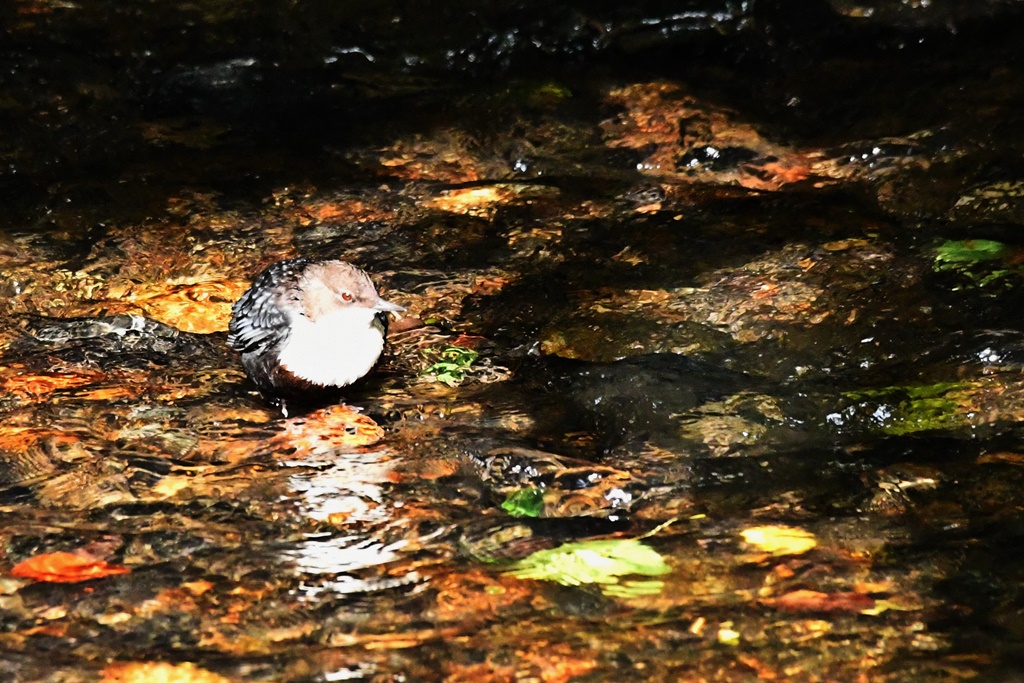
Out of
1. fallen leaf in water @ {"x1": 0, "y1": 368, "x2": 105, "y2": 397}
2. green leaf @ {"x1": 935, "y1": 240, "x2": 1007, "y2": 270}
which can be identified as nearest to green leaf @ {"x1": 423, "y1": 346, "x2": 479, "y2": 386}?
fallen leaf in water @ {"x1": 0, "y1": 368, "x2": 105, "y2": 397}

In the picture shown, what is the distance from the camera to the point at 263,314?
18.3ft

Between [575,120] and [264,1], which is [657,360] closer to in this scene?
[575,120]

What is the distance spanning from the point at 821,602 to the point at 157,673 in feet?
7.16

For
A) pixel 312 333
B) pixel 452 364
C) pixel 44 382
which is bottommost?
pixel 452 364

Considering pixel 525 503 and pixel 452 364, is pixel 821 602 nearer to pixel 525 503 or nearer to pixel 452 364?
pixel 525 503

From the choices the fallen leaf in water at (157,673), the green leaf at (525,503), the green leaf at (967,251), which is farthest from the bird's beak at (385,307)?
the green leaf at (967,251)

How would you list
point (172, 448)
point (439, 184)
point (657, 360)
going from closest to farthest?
point (172, 448) < point (657, 360) < point (439, 184)

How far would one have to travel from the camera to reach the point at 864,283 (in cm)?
604

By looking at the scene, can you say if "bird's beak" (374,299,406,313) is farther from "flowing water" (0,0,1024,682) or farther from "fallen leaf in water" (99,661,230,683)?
"fallen leaf in water" (99,661,230,683)

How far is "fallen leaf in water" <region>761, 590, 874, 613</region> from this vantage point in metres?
3.59

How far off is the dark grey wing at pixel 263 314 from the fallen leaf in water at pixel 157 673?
2.21m

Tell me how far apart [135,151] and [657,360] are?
4.81m

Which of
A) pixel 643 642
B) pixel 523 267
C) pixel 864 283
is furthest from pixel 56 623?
pixel 864 283


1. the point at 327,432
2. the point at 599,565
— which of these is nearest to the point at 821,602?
the point at 599,565
